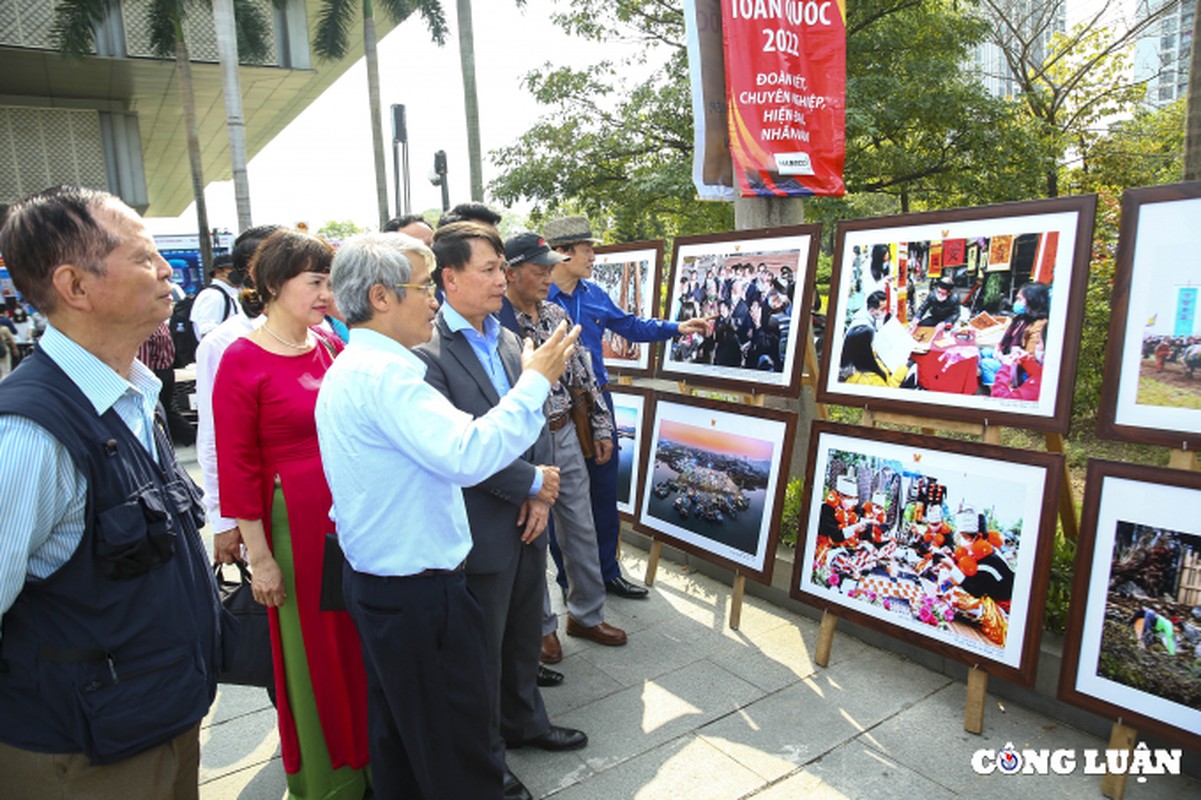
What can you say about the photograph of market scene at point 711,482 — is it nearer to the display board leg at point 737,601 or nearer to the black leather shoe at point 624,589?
the display board leg at point 737,601

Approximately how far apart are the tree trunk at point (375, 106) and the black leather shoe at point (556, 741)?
2035 cm

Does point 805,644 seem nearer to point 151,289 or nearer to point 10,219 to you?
point 151,289

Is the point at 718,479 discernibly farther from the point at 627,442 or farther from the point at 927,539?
the point at 927,539

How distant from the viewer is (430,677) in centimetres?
200

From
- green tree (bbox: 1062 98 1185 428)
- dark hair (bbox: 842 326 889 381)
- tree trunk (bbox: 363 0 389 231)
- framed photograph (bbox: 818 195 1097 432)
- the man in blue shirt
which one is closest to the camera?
framed photograph (bbox: 818 195 1097 432)

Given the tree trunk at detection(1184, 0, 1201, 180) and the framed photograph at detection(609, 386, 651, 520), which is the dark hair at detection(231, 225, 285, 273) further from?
the tree trunk at detection(1184, 0, 1201, 180)

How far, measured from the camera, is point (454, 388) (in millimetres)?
2359

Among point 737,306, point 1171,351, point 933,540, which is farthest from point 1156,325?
point 737,306

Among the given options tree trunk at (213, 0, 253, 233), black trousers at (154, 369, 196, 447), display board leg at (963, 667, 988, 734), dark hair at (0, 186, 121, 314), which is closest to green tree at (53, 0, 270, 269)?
tree trunk at (213, 0, 253, 233)

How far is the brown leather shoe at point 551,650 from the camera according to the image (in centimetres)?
350

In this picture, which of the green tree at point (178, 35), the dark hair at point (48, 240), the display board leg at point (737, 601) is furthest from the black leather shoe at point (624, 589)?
the green tree at point (178, 35)

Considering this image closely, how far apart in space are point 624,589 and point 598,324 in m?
1.46

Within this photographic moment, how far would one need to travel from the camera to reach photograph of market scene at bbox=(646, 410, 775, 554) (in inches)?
144

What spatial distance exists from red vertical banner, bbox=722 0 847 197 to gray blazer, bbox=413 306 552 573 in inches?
91.8
